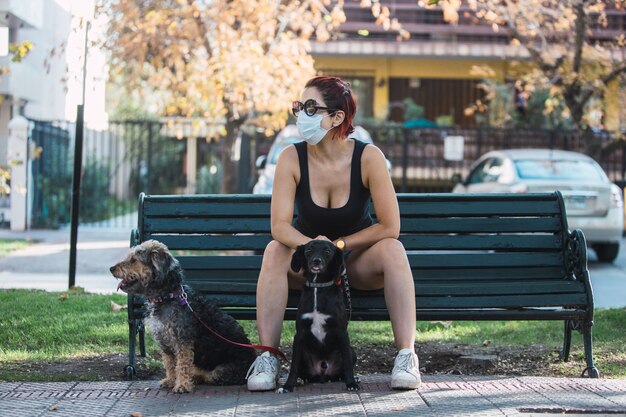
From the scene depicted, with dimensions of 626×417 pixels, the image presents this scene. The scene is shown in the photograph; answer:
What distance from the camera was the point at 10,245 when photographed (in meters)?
16.1

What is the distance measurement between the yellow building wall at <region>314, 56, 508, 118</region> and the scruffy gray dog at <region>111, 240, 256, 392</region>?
22565mm

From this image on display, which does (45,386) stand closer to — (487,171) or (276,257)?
(276,257)

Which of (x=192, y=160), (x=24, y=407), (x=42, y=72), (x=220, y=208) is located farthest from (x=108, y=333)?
(x=42, y=72)

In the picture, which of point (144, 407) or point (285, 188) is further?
point (285, 188)

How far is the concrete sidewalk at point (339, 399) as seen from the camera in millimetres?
5105

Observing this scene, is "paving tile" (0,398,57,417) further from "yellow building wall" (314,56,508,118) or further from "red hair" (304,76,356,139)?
"yellow building wall" (314,56,508,118)

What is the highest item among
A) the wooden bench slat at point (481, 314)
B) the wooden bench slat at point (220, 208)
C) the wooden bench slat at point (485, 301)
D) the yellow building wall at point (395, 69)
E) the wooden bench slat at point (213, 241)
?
the yellow building wall at point (395, 69)

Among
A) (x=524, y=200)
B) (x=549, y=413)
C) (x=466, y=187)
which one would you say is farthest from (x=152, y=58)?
(x=549, y=413)

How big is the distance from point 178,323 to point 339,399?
40.0 inches

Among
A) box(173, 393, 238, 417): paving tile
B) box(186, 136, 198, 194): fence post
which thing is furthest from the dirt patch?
box(186, 136, 198, 194): fence post

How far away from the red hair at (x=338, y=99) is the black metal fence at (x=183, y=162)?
42.9 feet

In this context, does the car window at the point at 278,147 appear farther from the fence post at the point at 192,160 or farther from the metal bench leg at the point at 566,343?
the metal bench leg at the point at 566,343

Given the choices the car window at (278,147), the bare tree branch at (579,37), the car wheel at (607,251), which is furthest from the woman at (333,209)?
the bare tree branch at (579,37)

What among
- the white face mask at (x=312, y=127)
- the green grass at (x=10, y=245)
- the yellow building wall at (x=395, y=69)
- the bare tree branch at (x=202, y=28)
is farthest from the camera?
the yellow building wall at (x=395, y=69)
